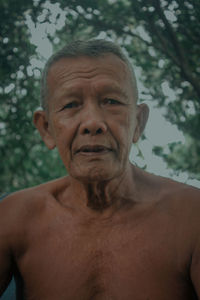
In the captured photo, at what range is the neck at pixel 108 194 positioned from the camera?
1.99 m

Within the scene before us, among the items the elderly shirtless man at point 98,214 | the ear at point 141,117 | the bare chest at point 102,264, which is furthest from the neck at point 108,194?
the ear at point 141,117

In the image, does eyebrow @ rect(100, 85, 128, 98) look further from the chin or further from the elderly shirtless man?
the chin

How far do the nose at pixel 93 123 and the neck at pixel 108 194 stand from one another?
1.14 ft

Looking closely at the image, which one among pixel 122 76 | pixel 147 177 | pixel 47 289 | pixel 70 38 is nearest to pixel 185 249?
pixel 147 177

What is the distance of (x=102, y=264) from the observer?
1.85 metres

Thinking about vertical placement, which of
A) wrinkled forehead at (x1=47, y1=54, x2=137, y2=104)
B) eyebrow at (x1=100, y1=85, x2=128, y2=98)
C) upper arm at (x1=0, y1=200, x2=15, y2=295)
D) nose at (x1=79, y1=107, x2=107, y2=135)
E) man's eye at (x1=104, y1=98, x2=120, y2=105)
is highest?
wrinkled forehead at (x1=47, y1=54, x2=137, y2=104)

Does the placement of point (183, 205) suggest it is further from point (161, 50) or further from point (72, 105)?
point (161, 50)

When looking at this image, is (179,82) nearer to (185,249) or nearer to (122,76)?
(122,76)

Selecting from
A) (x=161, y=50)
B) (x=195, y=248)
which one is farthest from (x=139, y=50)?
(x=195, y=248)

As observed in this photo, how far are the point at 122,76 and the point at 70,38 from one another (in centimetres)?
168

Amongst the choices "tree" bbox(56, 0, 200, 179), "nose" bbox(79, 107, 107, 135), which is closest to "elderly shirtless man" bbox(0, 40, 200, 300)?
"nose" bbox(79, 107, 107, 135)

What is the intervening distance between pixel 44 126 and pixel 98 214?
0.63 m

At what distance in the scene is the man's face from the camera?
1756 mm

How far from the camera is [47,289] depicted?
1.89 m
